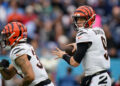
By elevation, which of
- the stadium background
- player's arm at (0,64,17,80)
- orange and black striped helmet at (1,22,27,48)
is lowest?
the stadium background

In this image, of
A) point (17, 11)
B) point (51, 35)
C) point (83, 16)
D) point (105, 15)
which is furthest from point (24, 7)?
point (83, 16)

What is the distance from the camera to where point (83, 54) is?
17.3 feet

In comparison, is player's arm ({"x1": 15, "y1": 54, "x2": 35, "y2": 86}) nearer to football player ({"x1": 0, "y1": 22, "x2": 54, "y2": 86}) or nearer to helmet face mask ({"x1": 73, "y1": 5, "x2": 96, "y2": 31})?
football player ({"x1": 0, "y1": 22, "x2": 54, "y2": 86})

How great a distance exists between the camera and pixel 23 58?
208 inches

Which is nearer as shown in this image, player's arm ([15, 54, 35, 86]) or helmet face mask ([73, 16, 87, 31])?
player's arm ([15, 54, 35, 86])

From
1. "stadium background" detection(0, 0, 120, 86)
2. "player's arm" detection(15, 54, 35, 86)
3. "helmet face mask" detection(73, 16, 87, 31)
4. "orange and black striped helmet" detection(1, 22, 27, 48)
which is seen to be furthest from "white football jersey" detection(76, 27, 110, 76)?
"stadium background" detection(0, 0, 120, 86)

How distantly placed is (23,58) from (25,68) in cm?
16

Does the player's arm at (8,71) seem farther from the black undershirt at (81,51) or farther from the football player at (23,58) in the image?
the black undershirt at (81,51)

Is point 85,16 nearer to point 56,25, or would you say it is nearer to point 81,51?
point 81,51

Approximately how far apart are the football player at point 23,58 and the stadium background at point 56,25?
4.67 meters

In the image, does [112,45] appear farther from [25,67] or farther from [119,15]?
[25,67]

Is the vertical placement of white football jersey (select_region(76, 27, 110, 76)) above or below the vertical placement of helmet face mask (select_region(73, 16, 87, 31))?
below

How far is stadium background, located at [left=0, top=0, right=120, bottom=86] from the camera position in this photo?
35.1 ft

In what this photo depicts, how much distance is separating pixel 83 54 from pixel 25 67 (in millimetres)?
852
